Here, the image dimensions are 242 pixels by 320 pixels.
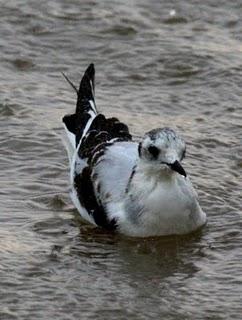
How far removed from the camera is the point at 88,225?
30.1ft

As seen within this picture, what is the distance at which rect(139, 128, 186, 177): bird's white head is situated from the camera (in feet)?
28.0

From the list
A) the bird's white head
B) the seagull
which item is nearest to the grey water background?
the seagull

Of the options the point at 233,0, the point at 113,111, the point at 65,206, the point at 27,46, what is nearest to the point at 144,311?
the point at 65,206

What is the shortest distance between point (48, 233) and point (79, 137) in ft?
3.91

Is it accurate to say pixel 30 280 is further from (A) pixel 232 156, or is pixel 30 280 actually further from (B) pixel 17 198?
(A) pixel 232 156

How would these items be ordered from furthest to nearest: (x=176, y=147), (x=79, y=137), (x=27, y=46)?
1. (x=27, y=46)
2. (x=79, y=137)
3. (x=176, y=147)

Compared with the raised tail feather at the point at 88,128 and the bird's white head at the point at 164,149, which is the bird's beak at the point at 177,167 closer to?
the bird's white head at the point at 164,149

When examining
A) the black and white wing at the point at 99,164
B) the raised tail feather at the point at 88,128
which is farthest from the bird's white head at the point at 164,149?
the raised tail feather at the point at 88,128

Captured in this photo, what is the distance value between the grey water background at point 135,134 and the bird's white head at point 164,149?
55 cm

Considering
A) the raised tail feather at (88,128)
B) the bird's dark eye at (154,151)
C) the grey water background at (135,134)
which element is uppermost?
the bird's dark eye at (154,151)

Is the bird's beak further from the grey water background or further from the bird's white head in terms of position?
the grey water background

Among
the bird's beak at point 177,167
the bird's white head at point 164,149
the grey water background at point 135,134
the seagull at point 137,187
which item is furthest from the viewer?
the seagull at point 137,187

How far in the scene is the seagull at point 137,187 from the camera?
8.67 metres

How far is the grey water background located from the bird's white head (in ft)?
1.81
